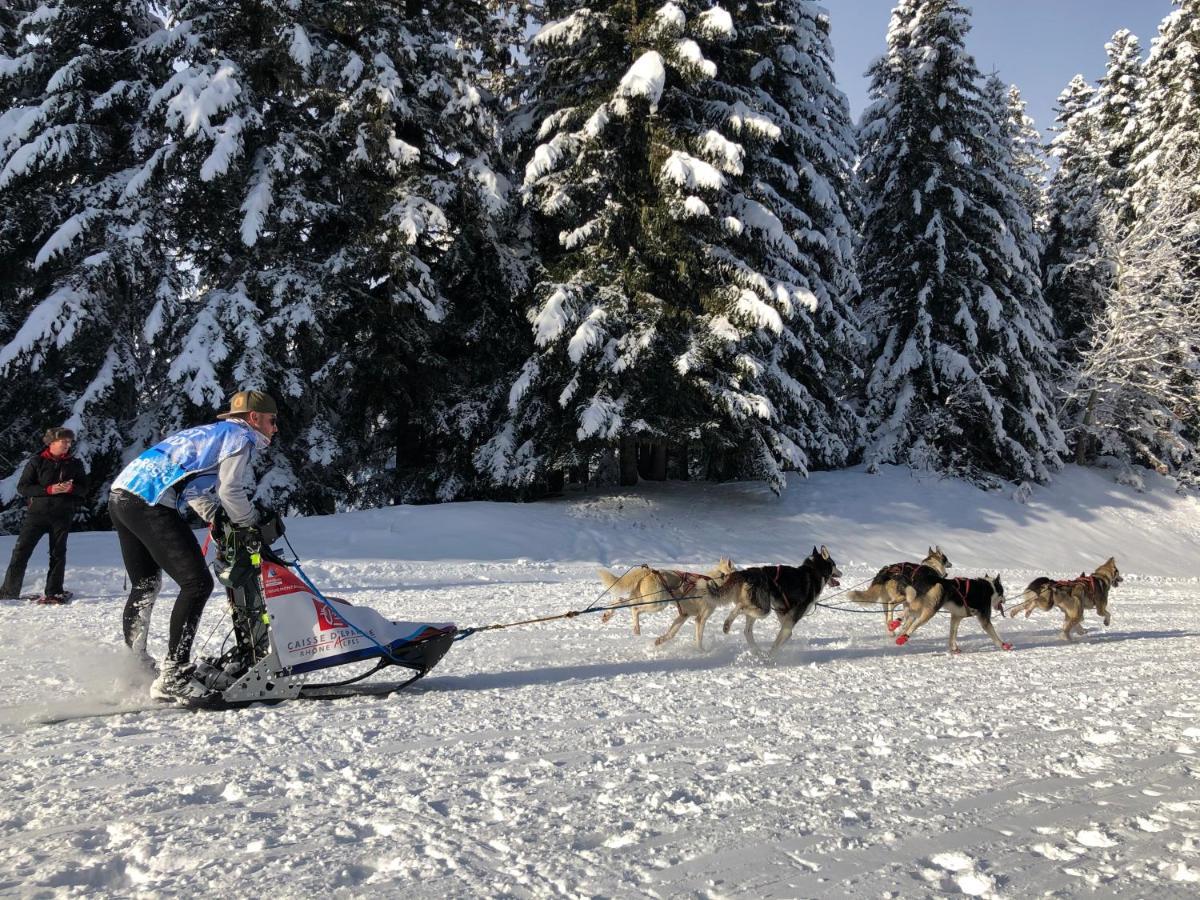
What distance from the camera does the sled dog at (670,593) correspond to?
708cm

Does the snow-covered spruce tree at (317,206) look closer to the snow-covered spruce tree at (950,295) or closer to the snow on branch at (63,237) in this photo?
the snow on branch at (63,237)

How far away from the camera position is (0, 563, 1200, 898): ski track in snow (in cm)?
293

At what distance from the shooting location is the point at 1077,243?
2828 centimetres

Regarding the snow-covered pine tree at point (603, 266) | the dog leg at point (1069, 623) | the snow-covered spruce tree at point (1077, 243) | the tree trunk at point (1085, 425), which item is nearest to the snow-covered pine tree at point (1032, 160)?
the snow-covered spruce tree at point (1077, 243)

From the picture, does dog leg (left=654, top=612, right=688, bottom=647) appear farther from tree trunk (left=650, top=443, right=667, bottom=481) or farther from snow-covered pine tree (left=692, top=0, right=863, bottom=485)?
tree trunk (left=650, top=443, right=667, bottom=481)

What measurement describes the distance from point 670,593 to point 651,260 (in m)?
9.75

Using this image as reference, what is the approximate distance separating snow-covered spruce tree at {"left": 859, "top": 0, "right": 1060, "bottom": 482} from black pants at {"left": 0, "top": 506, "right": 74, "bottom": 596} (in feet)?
59.6

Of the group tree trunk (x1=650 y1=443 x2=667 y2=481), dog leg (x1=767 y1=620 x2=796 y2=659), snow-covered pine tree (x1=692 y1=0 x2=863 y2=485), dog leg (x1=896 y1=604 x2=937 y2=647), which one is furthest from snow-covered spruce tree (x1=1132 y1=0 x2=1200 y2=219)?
dog leg (x1=767 y1=620 x2=796 y2=659)

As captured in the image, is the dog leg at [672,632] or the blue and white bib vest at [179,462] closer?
the blue and white bib vest at [179,462]

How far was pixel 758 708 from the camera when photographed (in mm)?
5219

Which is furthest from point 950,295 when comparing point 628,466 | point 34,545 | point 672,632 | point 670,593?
point 34,545

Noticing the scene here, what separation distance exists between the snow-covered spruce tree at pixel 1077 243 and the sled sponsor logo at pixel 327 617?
27327 millimetres

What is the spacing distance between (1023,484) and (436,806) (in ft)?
67.7

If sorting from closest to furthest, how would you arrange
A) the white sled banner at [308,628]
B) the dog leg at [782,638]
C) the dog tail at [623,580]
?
the white sled banner at [308,628] → the dog leg at [782,638] → the dog tail at [623,580]
